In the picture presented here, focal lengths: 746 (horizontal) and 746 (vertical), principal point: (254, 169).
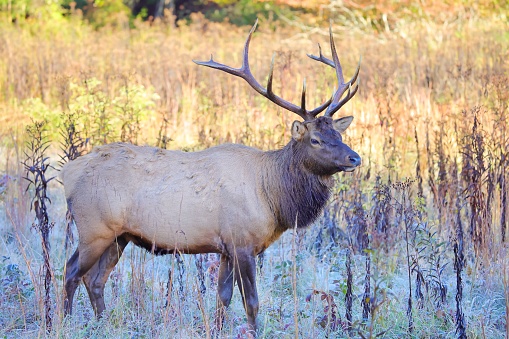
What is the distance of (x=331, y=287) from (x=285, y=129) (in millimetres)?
2951

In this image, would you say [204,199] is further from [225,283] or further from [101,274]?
[101,274]

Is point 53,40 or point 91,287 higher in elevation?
point 53,40

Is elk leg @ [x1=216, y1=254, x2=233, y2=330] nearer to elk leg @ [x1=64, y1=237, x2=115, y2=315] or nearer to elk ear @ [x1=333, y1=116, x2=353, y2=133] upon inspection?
elk leg @ [x1=64, y1=237, x2=115, y2=315]

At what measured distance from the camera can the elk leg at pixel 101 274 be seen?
18.0 ft

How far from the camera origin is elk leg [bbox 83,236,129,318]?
18.0 feet

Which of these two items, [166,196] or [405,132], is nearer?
[166,196]

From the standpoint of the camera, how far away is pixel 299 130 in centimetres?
540

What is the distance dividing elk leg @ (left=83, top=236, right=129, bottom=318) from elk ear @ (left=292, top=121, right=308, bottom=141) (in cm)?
147

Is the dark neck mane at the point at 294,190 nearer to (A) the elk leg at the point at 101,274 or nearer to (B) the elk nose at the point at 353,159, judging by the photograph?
(B) the elk nose at the point at 353,159

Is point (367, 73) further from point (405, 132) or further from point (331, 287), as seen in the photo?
point (331, 287)

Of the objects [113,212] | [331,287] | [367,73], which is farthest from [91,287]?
[367,73]

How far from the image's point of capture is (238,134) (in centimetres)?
872

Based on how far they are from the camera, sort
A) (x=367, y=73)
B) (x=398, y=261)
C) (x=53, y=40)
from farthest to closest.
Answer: (x=53, y=40), (x=367, y=73), (x=398, y=261)

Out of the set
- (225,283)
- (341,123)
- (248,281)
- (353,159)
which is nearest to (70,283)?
(225,283)
